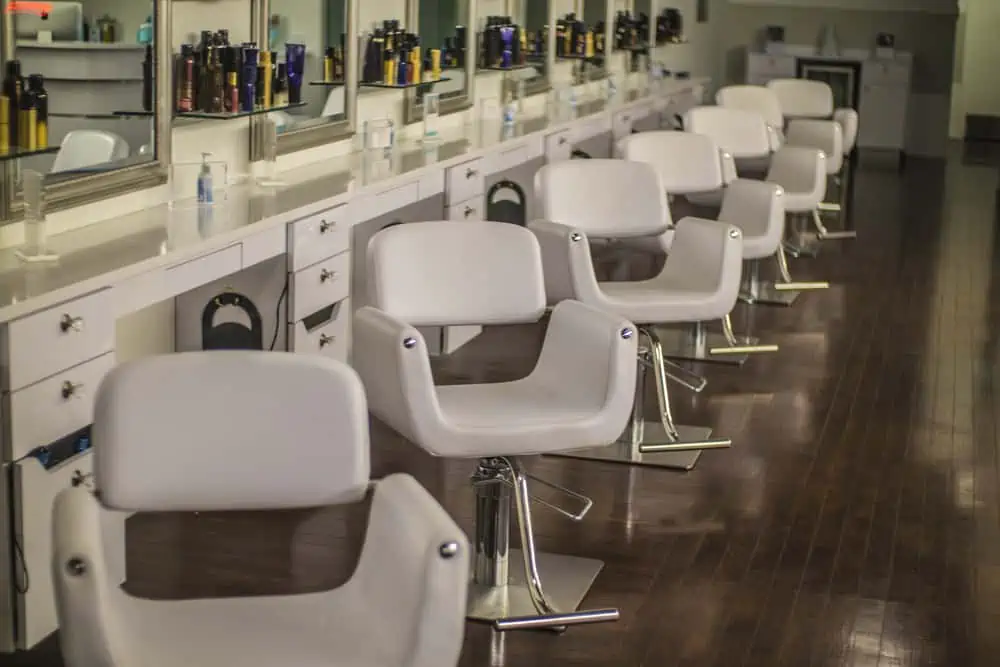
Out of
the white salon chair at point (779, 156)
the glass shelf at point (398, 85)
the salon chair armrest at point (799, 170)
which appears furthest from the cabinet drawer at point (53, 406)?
the salon chair armrest at point (799, 170)

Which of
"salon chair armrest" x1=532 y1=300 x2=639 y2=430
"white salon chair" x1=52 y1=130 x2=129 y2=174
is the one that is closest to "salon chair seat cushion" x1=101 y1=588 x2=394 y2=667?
"salon chair armrest" x1=532 y1=300 x2=639 y2=430

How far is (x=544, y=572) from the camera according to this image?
3.69 meters

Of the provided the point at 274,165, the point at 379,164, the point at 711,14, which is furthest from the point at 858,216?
the point at 274,165

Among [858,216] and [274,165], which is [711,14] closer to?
[858,216]

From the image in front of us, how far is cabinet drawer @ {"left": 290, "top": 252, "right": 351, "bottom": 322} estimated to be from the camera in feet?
14.4

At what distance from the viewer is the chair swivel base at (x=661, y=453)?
4617mm

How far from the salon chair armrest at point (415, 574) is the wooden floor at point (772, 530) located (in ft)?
0.25

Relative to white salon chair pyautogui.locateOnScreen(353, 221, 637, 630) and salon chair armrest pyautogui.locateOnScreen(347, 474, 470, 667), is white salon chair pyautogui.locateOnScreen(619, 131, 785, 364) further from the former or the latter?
salon chair armrest pyautogui.locateOnScreen(347, 474, 470, 667)

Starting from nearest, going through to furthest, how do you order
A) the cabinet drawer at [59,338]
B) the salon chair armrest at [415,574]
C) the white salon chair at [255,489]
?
the salon chair armrest at [415,574], the white salon chair at [255,489], the cabinet drawer at [59,338]

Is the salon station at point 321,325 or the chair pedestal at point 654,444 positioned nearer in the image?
the salon station at point 321,325

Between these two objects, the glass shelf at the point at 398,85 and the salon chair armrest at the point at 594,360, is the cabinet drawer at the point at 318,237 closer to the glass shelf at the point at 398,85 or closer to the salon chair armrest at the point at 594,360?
the salon chair armrest at the point at 594,360

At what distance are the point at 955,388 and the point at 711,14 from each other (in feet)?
27.0

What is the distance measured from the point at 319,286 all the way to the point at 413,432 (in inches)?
54.9

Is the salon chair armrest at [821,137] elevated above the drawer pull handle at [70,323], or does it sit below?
above
